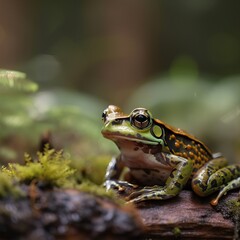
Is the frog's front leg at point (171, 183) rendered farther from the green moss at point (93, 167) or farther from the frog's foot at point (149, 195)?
the green moss at point (93, 167)

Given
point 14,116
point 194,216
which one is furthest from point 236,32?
point 194,216

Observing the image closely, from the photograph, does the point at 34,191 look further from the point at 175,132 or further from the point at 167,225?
the point at 175,132

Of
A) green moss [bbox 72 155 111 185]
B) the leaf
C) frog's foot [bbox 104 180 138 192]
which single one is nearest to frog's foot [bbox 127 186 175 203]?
frog's foot [bbox 104 180 138 192]

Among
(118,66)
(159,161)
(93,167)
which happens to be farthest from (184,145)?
(118,66)

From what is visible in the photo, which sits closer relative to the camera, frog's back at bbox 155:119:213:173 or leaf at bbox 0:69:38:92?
frog's back at bbox 155:119:213:173

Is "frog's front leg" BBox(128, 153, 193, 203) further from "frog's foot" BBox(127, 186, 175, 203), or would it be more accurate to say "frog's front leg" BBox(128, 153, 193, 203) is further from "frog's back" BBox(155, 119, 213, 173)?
"frog's back" BBox(155, 119, 213, 173)

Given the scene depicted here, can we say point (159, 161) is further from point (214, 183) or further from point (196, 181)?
point (214, 183)
